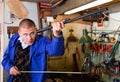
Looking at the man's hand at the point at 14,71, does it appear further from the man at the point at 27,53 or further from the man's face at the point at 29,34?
the man's face at the point at 29,34

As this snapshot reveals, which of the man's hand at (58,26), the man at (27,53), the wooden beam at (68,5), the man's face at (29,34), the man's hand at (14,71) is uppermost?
the wooden beam at (68,5)

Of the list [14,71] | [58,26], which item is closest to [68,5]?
[14,71]

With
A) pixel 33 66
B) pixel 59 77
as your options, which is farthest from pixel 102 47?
pixel 33 66

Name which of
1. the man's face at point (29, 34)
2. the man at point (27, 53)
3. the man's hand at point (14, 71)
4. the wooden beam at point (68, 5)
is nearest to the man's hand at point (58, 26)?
the man at point (27, 53)

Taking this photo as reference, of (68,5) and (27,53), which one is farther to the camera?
(68,5)

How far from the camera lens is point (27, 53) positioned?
1.81m

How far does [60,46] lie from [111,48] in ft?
5.29

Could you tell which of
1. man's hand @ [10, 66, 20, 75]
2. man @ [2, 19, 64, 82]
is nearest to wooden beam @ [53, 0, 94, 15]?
man @ [2, 19, 64, 82]

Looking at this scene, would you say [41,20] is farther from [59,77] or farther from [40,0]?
[59,77]

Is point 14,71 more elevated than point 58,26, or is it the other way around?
point 58,26

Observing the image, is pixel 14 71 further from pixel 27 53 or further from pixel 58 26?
pixel 58 26

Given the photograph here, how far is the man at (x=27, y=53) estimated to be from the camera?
169 centimetres

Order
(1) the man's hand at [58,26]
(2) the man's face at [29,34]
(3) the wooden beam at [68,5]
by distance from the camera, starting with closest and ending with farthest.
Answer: (1) the man's hand at [58,26] < (2) the man's face at [29,34] < (3) the wooden beam at [68,5]

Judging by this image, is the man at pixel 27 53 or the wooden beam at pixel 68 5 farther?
the wooden beam at pixel 68 5
